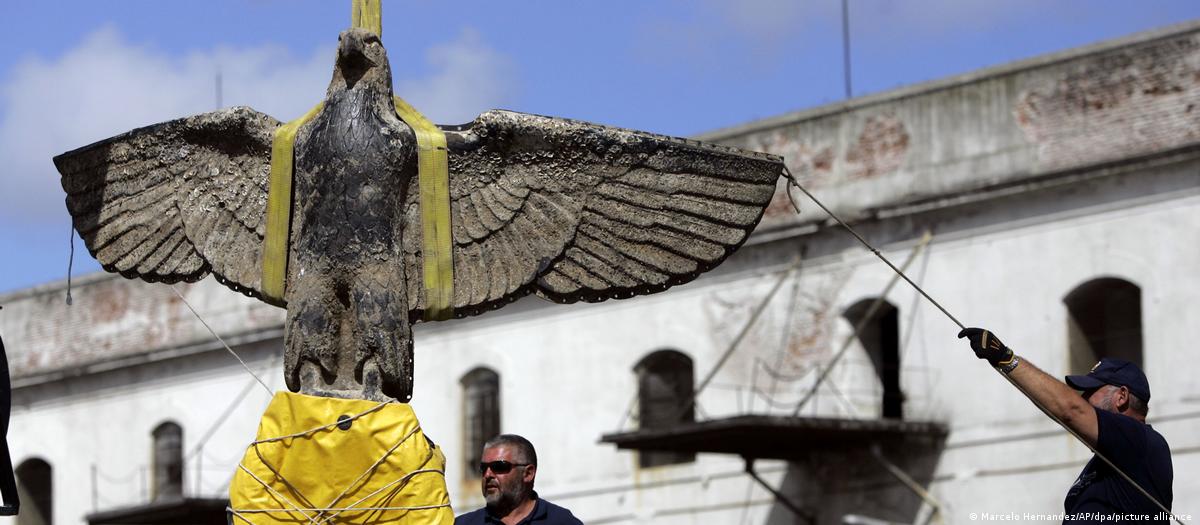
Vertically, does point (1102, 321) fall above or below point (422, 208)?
above

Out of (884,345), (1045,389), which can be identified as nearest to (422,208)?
(1045,389)

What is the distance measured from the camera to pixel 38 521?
1268 inches

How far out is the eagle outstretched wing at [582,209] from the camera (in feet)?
26.1

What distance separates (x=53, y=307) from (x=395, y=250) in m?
24.7

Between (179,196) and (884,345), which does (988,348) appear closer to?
(179,196)

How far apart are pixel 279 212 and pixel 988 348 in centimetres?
256

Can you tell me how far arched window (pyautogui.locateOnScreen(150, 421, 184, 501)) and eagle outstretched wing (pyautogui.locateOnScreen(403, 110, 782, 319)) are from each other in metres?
22.9

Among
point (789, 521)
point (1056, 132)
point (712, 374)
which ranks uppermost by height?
point (1056, 132)

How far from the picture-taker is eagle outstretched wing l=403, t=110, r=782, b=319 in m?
7.94

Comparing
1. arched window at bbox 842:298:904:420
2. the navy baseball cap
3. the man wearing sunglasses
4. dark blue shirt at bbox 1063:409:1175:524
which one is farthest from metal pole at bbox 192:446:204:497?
dark blue shirt at bbox 1063:409:1175:524

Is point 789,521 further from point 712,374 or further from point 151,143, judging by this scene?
point 151,143

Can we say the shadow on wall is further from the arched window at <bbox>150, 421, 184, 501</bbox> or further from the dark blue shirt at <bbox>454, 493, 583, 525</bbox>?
the dark blue shirt at <bbox>454, 493, 583, 525</bbox>

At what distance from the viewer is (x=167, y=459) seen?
30.9 metres

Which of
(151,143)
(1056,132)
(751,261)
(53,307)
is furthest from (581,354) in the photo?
(151,143)
